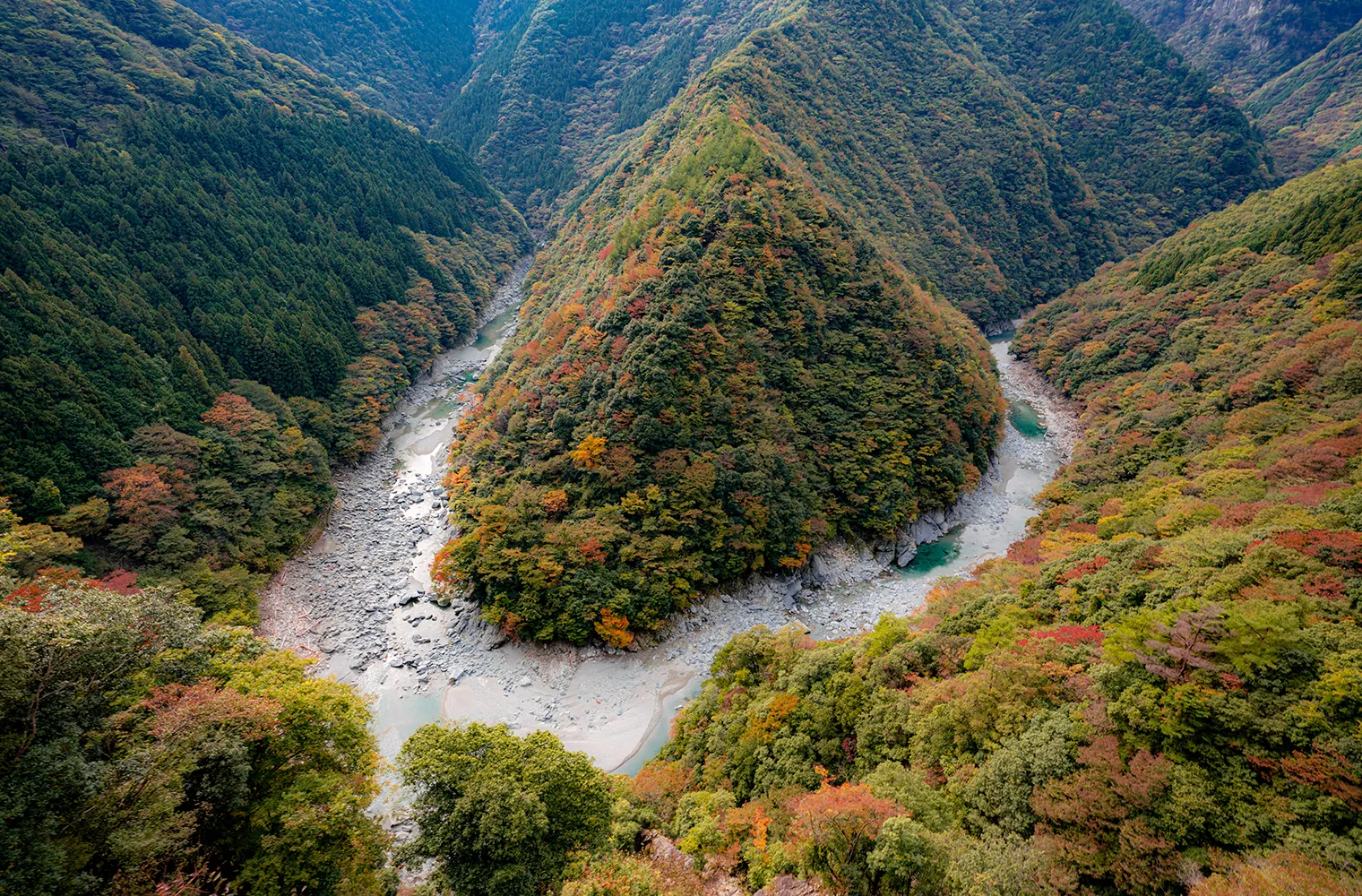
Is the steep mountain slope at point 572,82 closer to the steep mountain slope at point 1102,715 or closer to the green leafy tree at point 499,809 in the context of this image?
the steep mountain slope at point 1102,715

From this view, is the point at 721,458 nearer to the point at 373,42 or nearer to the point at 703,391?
the point at 703,391

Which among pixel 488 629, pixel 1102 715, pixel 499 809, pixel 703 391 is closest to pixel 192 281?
pixel 488 629

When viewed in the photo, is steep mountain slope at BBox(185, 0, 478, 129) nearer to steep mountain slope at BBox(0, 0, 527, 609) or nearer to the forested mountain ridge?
steep mountain slope at BBox(0, 0, 527, 609)

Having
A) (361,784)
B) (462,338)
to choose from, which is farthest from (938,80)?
(361,784)

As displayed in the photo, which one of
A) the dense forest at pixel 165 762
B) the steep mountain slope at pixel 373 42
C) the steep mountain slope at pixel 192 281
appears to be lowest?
the dense forest at pixel 165 762

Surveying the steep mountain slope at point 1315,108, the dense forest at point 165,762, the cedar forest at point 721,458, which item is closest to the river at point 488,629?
the cedar forest at point 721,458

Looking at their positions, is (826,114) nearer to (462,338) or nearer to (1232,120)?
(462,338)
